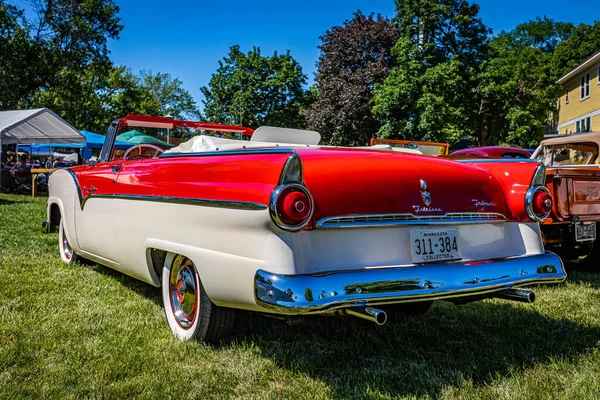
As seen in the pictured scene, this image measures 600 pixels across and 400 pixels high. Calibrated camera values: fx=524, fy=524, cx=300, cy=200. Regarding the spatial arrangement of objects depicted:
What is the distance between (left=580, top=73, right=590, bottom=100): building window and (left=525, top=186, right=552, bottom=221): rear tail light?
2735 cm

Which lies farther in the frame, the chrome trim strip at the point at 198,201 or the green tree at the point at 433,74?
the green tree at the point at 433,74

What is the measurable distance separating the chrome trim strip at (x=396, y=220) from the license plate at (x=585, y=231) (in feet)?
8.51

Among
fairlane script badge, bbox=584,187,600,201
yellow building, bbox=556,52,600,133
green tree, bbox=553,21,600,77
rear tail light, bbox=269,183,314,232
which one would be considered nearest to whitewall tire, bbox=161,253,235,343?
rear tail light, bbox=269,183,314,232

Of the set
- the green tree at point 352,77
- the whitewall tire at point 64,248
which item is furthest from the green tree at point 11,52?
the whitewall tire at point 64,248

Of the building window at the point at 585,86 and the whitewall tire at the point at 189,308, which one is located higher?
the building window at the point at 585,86

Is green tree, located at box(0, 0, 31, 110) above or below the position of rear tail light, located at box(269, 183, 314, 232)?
above

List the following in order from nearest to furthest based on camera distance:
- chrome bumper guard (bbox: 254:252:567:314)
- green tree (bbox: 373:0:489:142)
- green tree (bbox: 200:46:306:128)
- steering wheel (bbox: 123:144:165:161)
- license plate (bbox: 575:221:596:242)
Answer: chrome bumper guard (bbox: 254:252:567:314) < steering wheel (bbox: 123:144:165:161) < license plate (bbox: 575:221:596:242) < green tree (bbox: 373:0:489:142) < green tree (bbox: 200:46:306:128)

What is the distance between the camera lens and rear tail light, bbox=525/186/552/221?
9.97ft

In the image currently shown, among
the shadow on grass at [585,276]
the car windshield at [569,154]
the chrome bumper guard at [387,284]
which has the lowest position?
the shadow on grass at [585,276]

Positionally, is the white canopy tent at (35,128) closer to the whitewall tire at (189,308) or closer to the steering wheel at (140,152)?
the steering wheel at (140,152)

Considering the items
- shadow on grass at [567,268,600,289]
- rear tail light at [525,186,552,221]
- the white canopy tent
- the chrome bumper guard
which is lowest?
shadow on grass at [567,268,600,289]

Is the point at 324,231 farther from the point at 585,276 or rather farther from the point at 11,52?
the point at 11,52

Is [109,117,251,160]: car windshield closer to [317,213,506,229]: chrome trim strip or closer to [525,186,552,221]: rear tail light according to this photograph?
[317,213,506,229]: chrome trim strip

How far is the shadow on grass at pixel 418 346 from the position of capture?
2.61 metres
